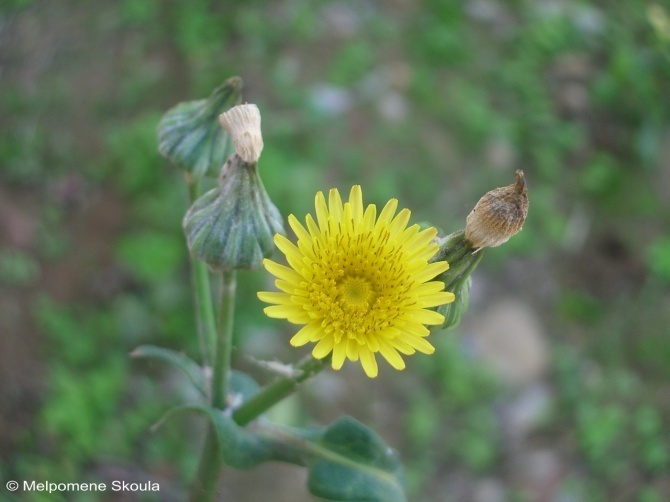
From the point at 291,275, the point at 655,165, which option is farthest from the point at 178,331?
the point at 655,165

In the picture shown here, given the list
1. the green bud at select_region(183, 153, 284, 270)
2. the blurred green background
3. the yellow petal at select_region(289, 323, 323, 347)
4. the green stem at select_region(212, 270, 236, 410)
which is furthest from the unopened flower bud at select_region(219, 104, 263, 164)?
the blurred green background

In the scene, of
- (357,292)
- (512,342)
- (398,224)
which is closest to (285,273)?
(357,292)

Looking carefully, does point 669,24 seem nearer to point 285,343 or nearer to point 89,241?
point 285,343

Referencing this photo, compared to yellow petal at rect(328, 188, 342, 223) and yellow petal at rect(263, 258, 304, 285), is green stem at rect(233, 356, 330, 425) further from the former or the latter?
yellow petal at rect(328, 188, 342, 223)

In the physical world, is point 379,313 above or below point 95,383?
below

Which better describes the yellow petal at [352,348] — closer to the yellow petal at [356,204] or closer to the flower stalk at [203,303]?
the yellow petal at [356,204]

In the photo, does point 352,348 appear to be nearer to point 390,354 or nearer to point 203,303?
point 390,354
